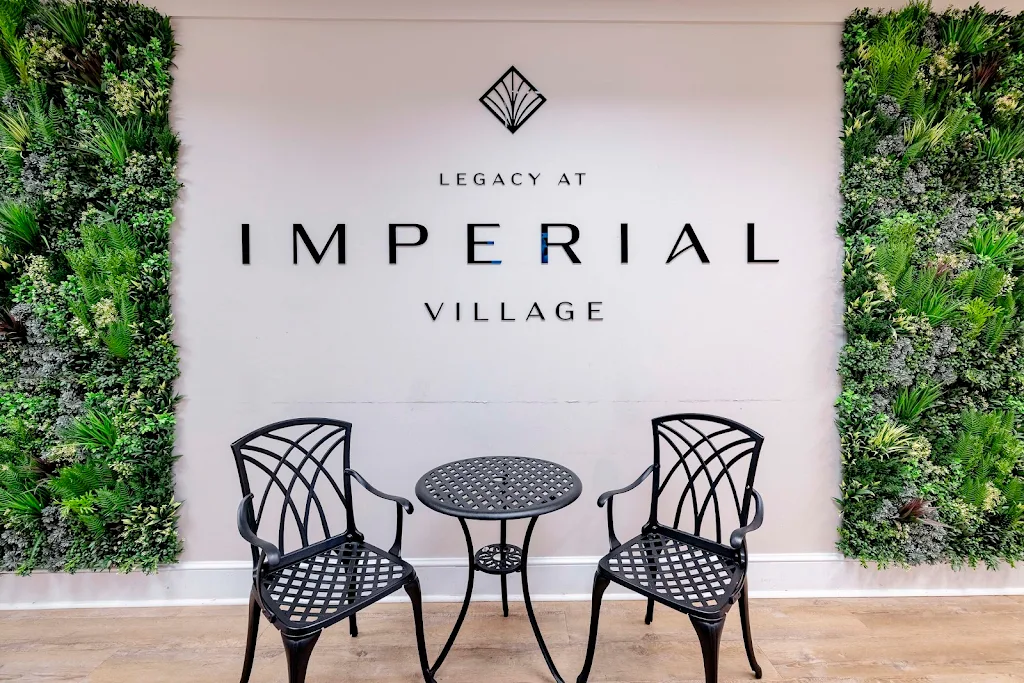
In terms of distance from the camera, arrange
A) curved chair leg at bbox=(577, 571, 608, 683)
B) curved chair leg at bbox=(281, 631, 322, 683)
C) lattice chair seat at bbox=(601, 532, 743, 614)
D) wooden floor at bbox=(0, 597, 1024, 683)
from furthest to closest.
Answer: wooden floor at bbox=(0, 597, 1024, 683) < curved chair leg at bbox=(577, 571, 608, 683) < lattice chair seat at bbox=(601, 532, 743, 614) < curved chair leg at bbox=(281, 631, 322, 683)

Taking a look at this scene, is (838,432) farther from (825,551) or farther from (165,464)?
(165,464)

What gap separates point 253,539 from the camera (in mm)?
1530

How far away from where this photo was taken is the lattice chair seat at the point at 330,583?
153 cm

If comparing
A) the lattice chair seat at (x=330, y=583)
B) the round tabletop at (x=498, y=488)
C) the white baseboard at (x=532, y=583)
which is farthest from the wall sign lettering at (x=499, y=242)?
the white baseboard at (x=532, y=583)

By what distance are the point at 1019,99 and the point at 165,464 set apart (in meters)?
4.37

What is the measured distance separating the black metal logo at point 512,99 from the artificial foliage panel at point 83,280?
149 centimetres

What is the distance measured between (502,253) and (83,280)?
1.91 m

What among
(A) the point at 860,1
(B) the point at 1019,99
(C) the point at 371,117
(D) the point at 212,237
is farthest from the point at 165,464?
(B) the point at 1019,99

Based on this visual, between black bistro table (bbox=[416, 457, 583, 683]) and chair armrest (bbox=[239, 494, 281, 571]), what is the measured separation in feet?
1.62

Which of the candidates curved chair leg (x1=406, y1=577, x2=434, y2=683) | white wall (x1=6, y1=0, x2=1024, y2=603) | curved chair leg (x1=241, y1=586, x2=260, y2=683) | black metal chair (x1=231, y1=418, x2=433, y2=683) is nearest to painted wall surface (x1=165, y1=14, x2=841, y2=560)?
white wall (x1=6, y1=0, x2=1024, y2=603)

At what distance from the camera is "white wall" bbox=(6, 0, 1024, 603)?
2.25 meters

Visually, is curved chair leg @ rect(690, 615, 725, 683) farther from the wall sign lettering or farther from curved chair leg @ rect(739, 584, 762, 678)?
the wall sign lettering

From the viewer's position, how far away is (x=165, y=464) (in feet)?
7.42

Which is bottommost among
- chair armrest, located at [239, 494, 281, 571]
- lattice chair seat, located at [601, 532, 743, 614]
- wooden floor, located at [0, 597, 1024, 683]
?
wooden floor, located at [0, 597, 1024, 683]
